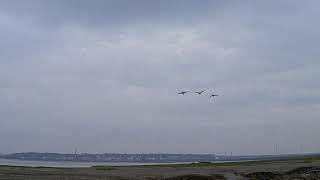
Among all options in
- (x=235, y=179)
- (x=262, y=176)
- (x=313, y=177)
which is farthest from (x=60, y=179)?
(x=313, y=177)

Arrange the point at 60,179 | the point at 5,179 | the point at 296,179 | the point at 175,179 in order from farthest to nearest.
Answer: the point at 296,179 < the point at 175,179 < the point at 60,179 < the point at 5,179

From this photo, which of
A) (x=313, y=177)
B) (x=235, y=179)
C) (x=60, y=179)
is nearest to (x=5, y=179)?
(x=60, y=179)

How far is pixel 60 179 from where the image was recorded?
4759cm

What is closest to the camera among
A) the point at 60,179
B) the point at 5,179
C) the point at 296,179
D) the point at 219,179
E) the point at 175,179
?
the point at 5,179

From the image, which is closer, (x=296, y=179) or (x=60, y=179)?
(x=60, y=179)

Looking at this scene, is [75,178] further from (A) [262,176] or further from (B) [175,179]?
(A) [262,176]

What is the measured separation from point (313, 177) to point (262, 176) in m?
6.78

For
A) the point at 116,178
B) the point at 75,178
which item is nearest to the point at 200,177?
the point at 116,178

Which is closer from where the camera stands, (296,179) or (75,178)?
(75,178)

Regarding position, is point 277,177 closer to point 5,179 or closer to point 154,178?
point 154,178

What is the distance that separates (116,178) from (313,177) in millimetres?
25864

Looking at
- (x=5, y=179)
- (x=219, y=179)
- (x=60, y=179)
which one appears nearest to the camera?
(x=5, y=179)

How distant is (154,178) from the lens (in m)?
52.9

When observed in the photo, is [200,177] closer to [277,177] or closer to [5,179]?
[277,177]
